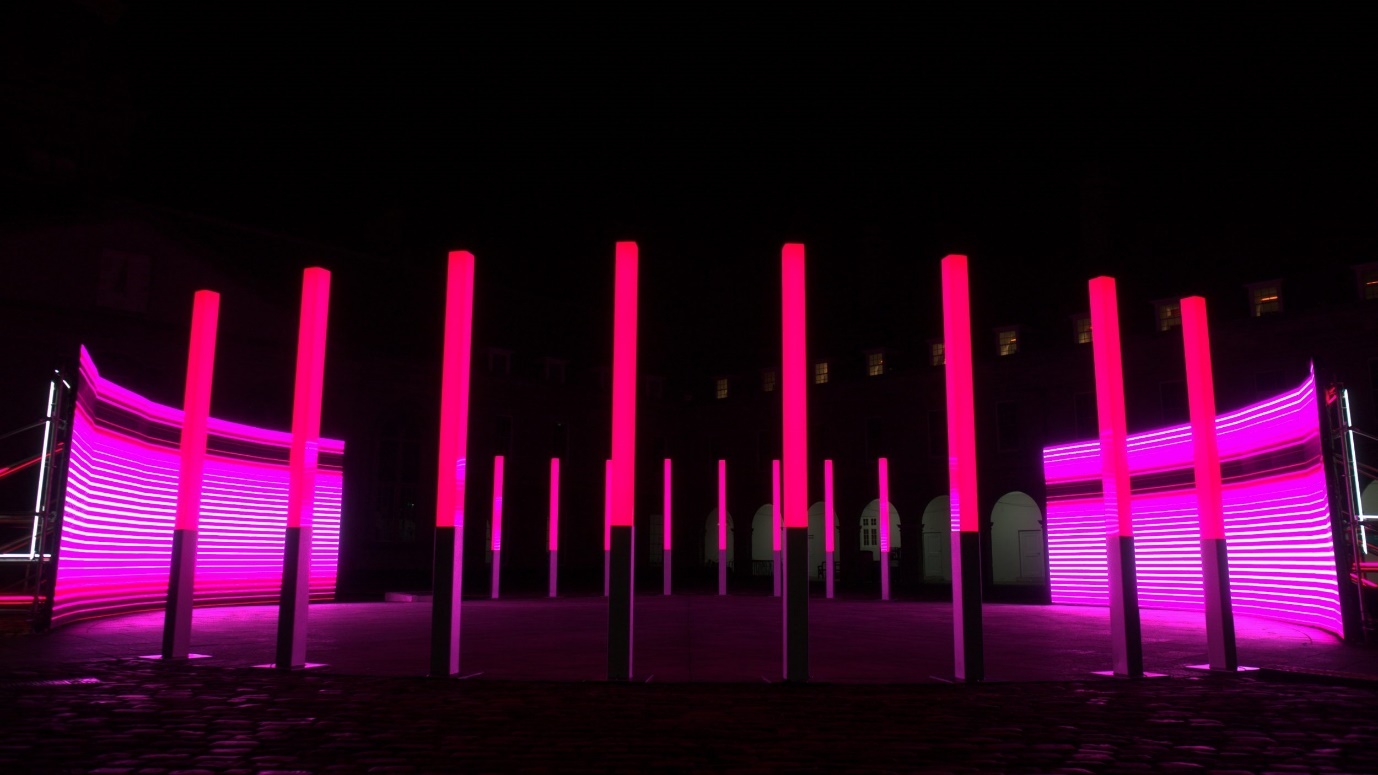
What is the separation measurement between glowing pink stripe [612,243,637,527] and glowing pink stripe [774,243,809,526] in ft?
4.71

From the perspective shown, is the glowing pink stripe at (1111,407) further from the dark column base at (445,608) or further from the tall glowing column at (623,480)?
the dark column base at (445,608)

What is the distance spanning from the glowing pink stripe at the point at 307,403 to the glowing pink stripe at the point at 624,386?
3.05 meters

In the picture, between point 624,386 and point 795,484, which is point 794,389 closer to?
point 795,484

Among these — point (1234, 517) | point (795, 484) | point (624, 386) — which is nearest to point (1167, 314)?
point (1234, 517)

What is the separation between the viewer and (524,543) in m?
47.0

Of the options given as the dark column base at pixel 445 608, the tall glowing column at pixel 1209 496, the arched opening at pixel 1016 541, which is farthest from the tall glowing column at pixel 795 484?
the arched opening at pixel 1016 541

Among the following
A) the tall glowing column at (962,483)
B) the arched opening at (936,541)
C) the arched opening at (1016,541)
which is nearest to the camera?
the tall glowing column at (962,483)

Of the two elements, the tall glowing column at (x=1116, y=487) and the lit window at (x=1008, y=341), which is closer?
the tall glowing column at (x=1116, y=487)

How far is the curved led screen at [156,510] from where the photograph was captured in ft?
52.1

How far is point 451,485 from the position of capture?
9.60 m

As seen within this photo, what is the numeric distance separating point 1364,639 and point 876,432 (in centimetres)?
3186

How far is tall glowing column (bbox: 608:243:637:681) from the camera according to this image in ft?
30.2

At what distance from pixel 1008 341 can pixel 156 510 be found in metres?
32.9

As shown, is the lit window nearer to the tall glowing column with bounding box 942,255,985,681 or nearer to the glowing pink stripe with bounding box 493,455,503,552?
the glowing pink stripe with bounding box 493,455,503,552
